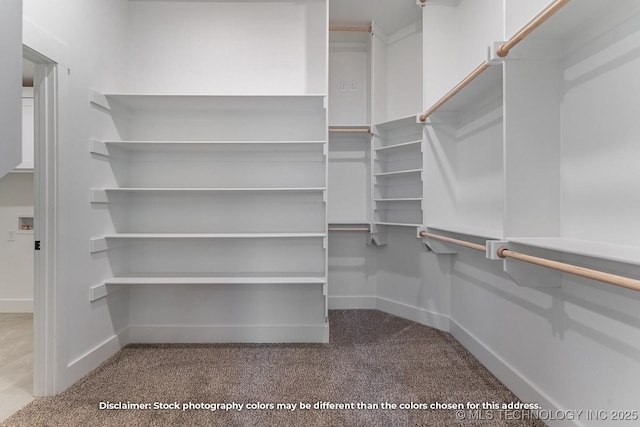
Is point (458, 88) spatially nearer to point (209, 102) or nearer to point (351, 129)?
point (351, 129)

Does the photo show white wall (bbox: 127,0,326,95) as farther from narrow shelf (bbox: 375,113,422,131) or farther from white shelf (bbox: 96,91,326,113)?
narrow shelf (bbox: 375,113,422,131)

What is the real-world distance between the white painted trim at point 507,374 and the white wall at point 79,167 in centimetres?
272

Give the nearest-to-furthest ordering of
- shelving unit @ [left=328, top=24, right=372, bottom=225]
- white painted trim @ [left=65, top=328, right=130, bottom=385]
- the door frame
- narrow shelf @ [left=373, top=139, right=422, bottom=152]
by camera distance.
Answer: the door frame
white painted trim @ [left=65, top=328, right=130, bottom=385]
narrow shelf @ [left=373, top=139, right=422, bottom=152]
shelving unit @ [left=328, top=24, right=372, bottom=225]

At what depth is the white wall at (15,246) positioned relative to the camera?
3.48 metres

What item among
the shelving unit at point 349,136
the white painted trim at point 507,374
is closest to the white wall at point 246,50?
the shelving unit at point 349,136

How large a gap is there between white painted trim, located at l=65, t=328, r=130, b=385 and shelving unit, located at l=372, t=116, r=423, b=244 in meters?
2.40

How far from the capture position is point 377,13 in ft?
10.4

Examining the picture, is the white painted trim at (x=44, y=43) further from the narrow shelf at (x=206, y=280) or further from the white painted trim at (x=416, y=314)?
the white painted trim at (x=416, y=314)

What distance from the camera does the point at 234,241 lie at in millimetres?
2840

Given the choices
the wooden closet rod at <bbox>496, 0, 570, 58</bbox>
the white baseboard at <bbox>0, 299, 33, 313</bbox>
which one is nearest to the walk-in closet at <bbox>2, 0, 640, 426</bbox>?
the wooden closet rod at <bbox>496, 0, 570, 58</bbox>

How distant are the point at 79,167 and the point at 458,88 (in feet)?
8.28

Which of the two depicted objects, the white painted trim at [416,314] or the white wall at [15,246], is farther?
the white wall at [15,246]

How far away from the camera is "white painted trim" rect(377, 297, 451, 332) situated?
3.02 metres

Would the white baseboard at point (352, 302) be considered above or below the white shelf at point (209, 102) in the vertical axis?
below
